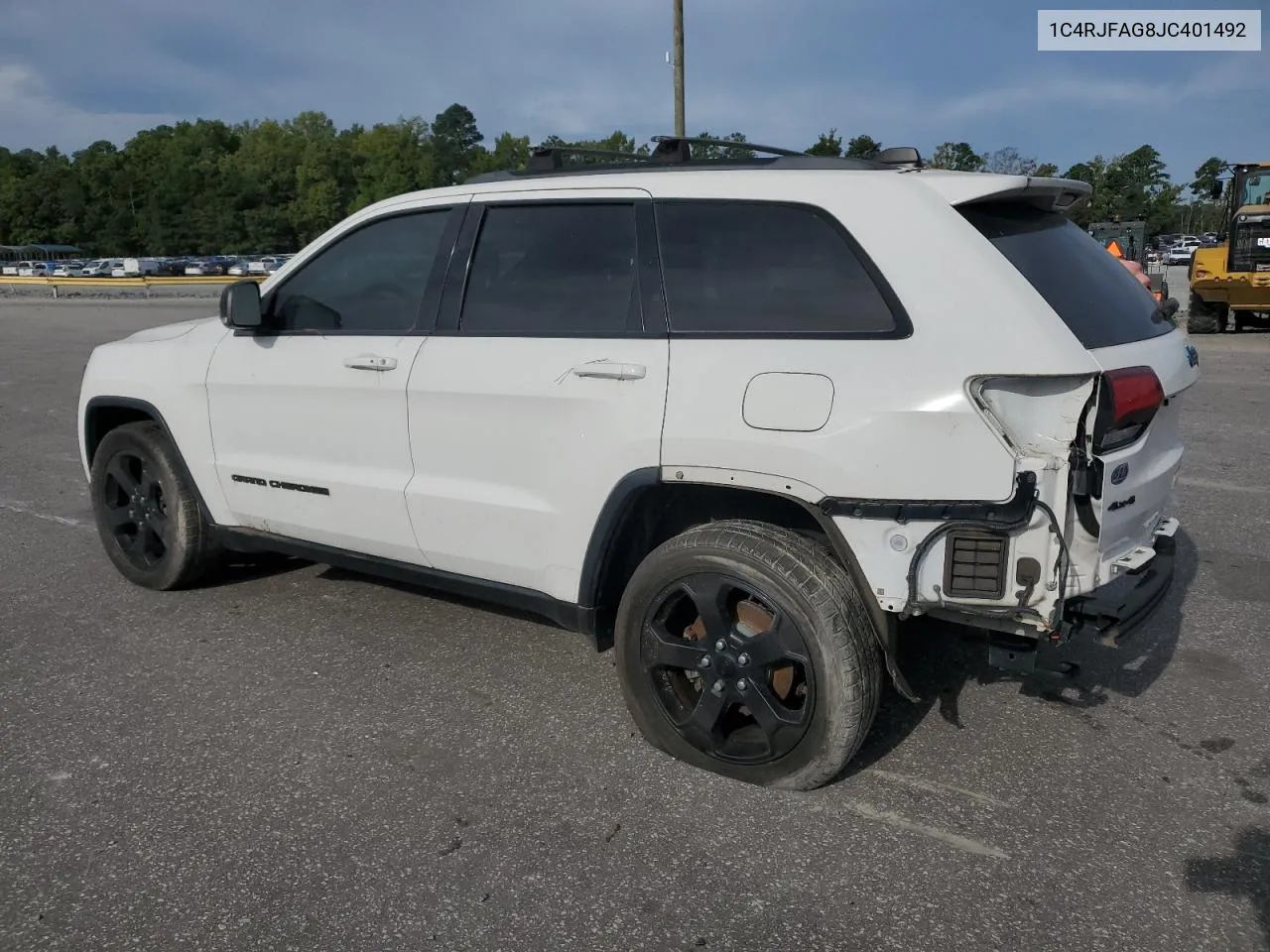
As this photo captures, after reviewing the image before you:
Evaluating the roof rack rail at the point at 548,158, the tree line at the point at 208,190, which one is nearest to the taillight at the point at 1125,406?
the roof rack rail at the point at 548,158

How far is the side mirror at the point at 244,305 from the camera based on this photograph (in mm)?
4102

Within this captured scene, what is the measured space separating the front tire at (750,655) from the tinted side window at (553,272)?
0.82 m

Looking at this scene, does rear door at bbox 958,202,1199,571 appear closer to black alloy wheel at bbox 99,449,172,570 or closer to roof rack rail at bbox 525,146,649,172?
roof rack rail at bbox 525,146,649,172

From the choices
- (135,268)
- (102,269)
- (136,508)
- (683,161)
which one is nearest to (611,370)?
(683,161)

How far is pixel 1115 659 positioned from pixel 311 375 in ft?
10.8

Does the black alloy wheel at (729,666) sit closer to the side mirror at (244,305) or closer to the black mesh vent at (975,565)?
the black mesh vent at (975,565)

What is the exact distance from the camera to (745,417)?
2996mm

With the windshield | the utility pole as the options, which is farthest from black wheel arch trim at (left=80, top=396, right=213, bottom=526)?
the utility pole

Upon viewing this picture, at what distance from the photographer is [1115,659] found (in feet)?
13.4

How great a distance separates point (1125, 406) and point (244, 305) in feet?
10.3

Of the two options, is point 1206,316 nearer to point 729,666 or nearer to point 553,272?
point 553,272

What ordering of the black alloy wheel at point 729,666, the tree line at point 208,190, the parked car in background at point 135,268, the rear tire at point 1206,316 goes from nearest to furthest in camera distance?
the black alloy wheel at point 729,666
the rear tire at point 1206,316
the parked car in background at point 135,268
the tree line at point 208,190

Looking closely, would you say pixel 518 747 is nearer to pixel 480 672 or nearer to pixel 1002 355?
pixel 480 672

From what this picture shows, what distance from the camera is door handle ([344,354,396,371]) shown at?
3785 millimetres
